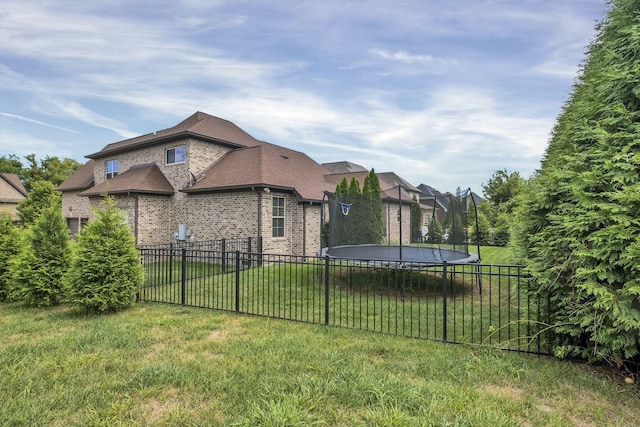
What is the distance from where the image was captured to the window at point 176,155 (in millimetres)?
14703

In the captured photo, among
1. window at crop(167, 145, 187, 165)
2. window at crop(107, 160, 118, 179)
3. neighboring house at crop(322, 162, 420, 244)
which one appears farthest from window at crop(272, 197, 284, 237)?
window at crop(107, 160, 118, 179)

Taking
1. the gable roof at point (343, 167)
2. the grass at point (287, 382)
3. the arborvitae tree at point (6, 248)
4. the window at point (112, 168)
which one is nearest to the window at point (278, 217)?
the arborvitae tree at point (6, 248)

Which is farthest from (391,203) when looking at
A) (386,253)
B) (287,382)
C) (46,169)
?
(46,169)

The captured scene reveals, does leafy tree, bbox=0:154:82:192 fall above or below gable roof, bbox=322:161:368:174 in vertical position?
above

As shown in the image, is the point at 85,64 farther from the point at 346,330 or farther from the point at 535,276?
the point at 535,276

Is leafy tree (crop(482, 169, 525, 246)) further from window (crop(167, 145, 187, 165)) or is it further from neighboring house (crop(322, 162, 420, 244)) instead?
window (crop(167, 145, 187, 165))

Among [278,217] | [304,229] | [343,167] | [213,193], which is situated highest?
[343,167]

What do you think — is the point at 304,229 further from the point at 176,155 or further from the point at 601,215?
the point at 601,215

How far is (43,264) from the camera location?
247 inches

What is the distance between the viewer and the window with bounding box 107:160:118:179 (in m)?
17.9

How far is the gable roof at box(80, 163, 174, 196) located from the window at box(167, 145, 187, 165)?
2.94 feet

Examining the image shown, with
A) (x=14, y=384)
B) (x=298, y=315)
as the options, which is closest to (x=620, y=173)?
(x=298, y=315)

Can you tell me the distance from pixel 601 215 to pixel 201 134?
14428 mm

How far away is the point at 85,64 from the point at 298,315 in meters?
12.4
